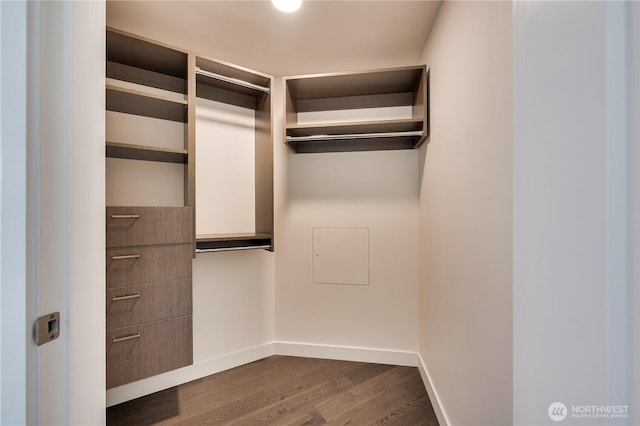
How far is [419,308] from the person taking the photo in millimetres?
2191

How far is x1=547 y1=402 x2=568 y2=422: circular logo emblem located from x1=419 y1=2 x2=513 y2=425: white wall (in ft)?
1.32

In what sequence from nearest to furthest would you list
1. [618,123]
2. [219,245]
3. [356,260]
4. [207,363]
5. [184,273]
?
1. [618,123]
2. [184,273]
3. [219,245]
4. [207,363]
5. [356,260]

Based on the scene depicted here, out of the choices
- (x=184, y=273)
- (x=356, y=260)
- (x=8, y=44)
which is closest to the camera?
(x=8, y=44)

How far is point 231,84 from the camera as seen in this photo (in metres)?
2.02

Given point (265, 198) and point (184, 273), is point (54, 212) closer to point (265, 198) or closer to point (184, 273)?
point (184, 273)

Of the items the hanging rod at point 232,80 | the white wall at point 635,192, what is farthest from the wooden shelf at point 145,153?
the white wall at point 635,192

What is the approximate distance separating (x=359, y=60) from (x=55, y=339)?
2.22 m

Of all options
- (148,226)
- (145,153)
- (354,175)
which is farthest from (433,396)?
(145,153)

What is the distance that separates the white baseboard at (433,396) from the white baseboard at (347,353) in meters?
0.13

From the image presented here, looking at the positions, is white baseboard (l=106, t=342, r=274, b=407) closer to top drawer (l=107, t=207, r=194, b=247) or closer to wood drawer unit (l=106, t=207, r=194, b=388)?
wood drawer unit (l=106, t=207, r=194, b=388)

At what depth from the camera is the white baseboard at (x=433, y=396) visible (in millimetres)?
1506

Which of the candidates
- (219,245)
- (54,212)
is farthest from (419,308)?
(54,212)

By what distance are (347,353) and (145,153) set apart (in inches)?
85.0

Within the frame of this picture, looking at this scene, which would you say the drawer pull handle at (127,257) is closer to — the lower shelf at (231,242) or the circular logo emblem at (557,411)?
the lower shelf at (231,242)
